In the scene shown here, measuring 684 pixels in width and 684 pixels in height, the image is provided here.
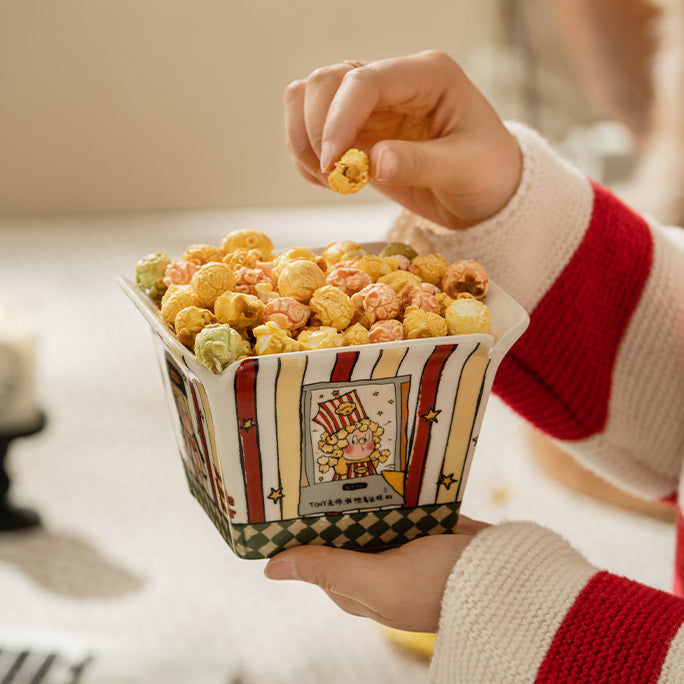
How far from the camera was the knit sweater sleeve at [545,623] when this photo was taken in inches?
15.0

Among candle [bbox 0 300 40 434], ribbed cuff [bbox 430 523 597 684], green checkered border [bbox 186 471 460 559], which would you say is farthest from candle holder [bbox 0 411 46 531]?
ribbed cuff [bbox 430 523 597 684]

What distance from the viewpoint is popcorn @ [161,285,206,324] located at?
0.37 m

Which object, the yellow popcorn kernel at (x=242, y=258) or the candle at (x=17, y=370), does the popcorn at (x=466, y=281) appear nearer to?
the yellow popcorn kernel at (x=242, y=258)

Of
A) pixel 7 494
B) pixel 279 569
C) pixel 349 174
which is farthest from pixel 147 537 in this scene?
pixel 349 174

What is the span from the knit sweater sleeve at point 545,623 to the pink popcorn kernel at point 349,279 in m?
0.15

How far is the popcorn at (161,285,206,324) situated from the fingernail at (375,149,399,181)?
114 mm

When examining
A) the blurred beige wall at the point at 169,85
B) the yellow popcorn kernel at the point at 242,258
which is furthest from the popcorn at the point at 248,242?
the blurred beige wall at the point at 169,85

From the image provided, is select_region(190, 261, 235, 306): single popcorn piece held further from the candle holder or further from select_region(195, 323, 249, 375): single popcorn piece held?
the candle holder

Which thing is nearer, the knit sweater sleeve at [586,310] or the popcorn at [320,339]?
the popcorn at [320,339]

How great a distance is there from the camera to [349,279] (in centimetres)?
39

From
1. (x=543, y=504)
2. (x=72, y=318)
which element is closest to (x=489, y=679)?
(x=543, y=504)

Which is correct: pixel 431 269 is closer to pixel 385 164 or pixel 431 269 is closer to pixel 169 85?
pixel 385 164

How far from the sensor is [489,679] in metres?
0.39

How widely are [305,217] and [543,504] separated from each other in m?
0.87
